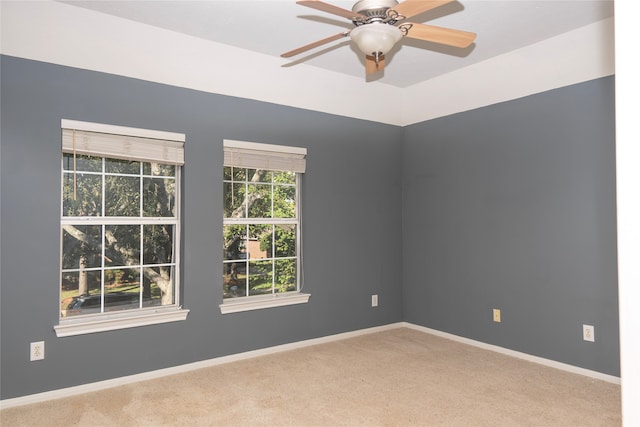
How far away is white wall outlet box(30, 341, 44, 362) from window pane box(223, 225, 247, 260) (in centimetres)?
150

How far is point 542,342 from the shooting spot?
377 centimetres

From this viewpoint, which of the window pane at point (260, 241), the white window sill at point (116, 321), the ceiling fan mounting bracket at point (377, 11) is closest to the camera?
the ceiling fan mounting bracket at point (377, 11)

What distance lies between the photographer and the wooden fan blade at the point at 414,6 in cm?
217

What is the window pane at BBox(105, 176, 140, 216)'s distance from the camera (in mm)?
3352

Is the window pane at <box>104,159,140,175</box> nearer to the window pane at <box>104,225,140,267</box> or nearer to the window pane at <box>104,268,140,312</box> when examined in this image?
the window pane at <box>104,225,140,267</box>

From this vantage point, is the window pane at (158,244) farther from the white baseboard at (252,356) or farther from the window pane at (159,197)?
the white baseboard at (252,356)

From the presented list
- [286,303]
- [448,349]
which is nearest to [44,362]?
[286,303]

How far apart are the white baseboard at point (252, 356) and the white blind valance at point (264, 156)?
1.67 metres

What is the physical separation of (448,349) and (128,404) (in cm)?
278

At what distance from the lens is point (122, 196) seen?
3414mm

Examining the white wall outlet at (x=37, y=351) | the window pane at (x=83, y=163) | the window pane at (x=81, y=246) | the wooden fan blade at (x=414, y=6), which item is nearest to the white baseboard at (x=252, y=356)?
the white wall outlet at (x=37, y=351)

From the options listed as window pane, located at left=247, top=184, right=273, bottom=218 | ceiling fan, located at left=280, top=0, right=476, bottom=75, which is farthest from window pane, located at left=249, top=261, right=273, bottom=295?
ceiling fan, located at left=280, top=0, right=476, bottom=75

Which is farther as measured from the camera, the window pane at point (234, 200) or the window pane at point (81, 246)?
the window pane at point (234, 200)

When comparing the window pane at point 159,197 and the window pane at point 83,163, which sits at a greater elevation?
the window pane at point 83,163
